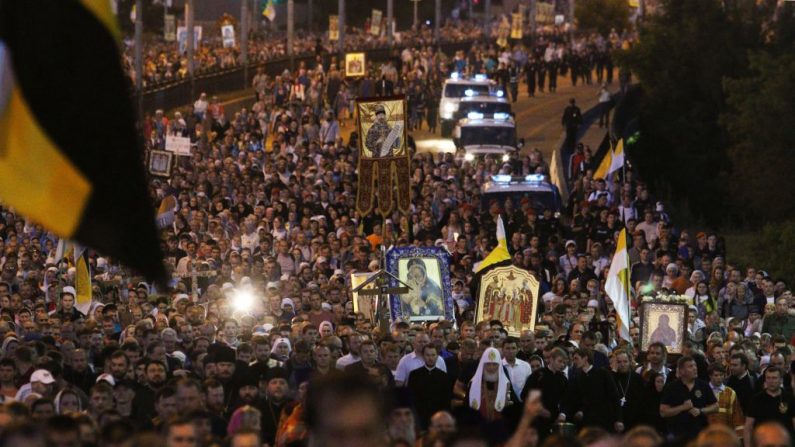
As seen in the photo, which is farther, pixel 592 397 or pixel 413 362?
pixel 413 362

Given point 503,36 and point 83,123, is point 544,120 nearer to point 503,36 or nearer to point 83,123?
point 503,36

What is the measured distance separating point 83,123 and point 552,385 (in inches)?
365

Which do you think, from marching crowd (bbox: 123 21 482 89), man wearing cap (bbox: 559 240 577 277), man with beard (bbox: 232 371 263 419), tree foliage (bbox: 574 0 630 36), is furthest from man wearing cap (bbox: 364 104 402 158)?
tree foliage (bbox: 574 0 630 36)

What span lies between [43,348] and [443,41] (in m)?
67.0

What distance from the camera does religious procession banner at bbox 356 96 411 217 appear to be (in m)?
22.8

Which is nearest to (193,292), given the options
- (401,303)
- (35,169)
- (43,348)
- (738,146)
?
(401,303)

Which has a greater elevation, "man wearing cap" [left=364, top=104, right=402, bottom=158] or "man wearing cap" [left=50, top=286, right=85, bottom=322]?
"man wearing cap" [left=364, top=104, right=402, bottom=158]

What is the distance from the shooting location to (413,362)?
54.2 ft

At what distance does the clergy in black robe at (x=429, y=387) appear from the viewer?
16234 millimetres

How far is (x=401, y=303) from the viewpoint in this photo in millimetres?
22594

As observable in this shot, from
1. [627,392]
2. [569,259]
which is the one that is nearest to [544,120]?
[569,259]

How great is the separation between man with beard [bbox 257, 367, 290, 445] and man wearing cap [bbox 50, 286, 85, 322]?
675cm

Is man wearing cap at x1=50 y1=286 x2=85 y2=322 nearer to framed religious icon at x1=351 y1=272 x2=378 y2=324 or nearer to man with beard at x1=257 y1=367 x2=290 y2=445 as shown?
framed religious icon at x1=351 y1=272 x2=378 y2=324

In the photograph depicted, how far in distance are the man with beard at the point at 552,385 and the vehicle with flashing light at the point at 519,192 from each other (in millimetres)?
15979
